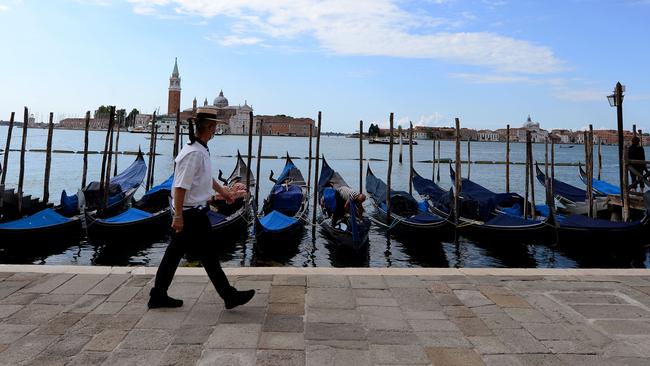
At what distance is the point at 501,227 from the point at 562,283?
19.6 feet

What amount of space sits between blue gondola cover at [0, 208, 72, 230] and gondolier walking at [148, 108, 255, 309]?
665 cm

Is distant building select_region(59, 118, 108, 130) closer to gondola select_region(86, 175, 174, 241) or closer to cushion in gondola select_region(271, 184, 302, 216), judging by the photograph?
gondola select_region(86, 175, 174, 241)

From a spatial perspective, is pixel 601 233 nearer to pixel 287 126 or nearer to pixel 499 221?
pixel 499 221

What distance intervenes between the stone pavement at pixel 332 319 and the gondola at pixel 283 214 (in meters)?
4.84

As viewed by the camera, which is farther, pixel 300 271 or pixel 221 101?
pixel 221 101

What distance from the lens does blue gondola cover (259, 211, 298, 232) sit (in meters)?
8.85

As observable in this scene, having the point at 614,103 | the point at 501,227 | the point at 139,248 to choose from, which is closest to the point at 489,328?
the point at 501,227

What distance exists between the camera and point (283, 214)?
33.7 feet

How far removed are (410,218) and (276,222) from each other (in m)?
2.89

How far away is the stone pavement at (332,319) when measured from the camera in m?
2.53

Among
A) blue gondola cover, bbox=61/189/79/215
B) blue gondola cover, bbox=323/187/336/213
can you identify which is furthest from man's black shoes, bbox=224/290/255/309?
blue gondola cover, bbox=61/189/79/215

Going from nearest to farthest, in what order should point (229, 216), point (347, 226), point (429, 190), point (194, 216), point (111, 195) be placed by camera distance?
point (194, 216) < point (347, 226) < point (229, 216) < point (111, 195) < point (429, 190)

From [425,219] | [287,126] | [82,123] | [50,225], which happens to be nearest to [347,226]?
[425,219]

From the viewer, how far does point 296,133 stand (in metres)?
130
